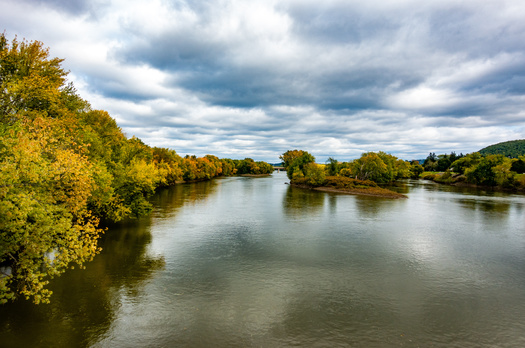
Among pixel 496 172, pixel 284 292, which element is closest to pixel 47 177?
pixel 284 292

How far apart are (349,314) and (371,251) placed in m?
14.6

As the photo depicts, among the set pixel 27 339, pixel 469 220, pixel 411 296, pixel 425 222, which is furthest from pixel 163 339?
pixel 469 220

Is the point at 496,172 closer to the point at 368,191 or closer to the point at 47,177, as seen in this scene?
the point at 368,191

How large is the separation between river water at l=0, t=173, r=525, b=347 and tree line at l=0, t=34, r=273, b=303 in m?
2.71

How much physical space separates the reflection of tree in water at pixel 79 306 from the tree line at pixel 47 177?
1.20 meters

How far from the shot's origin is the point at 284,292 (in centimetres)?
2103

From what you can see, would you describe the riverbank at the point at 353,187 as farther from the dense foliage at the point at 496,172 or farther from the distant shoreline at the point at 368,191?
the dense foliage at the point at 496,172

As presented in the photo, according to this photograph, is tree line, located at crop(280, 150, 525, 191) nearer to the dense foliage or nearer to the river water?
the dense foliage

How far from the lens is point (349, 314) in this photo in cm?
1825

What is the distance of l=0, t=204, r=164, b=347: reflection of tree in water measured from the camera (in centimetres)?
1519

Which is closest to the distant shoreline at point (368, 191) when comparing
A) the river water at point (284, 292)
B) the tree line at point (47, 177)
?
the river water at point (284, 292)

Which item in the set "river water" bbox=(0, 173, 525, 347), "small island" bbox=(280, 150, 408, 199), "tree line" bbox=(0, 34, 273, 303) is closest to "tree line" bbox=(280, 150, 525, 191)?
"small island" bbox=(280, 150, 408, 199)

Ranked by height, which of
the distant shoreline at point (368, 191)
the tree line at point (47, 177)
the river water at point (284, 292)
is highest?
the tree line at point (47, 177)

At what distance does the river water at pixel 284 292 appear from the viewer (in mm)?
15805
